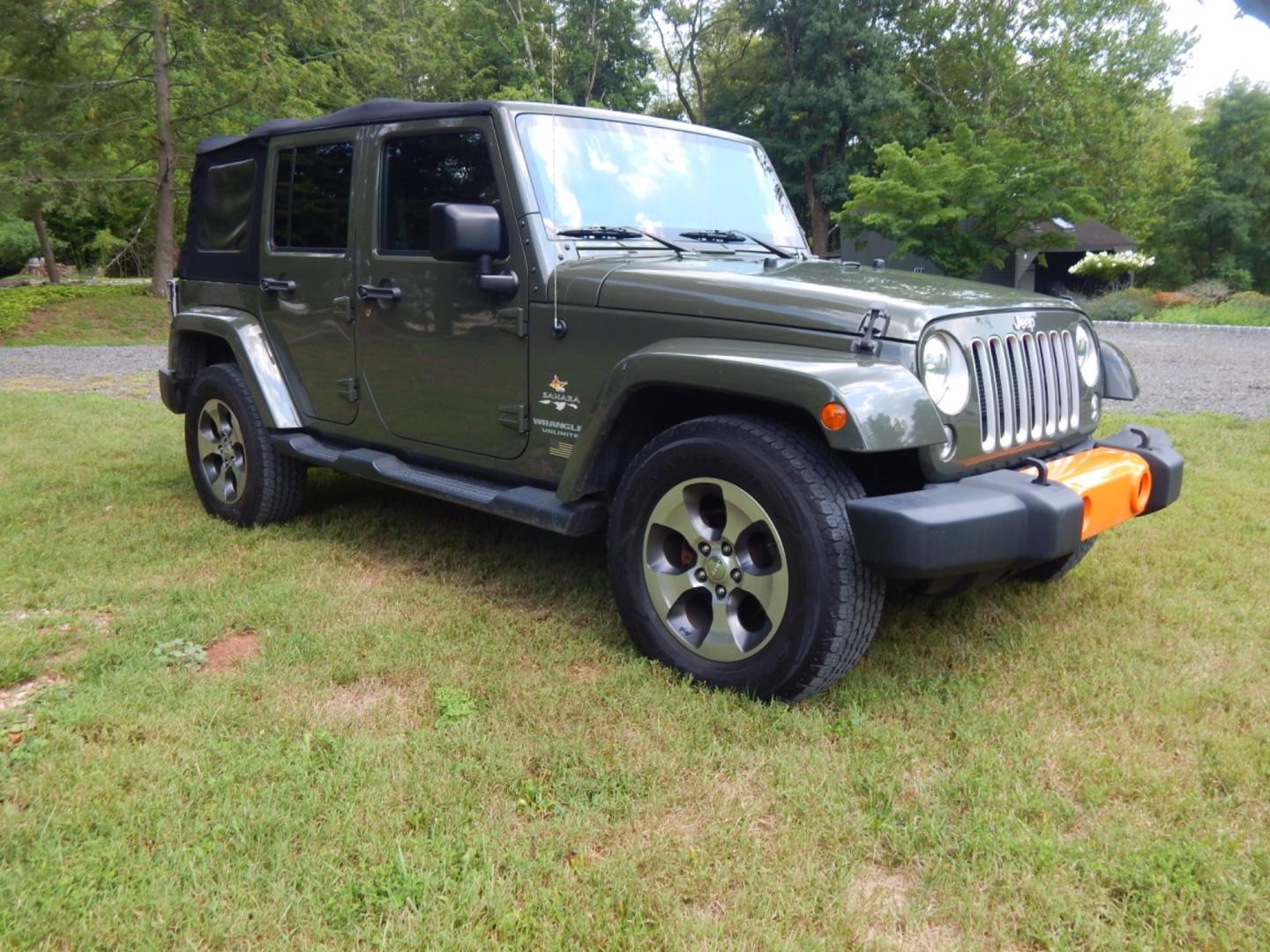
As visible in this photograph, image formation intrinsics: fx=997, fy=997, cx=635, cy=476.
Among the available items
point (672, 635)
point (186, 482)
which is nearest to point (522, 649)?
point (672, 635)

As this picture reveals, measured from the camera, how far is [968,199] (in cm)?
2088

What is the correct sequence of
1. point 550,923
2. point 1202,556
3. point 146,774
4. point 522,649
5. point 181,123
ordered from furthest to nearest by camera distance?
point 181,123 < point 1202,556 < point 522,649 < point 146,774 < point 550,923

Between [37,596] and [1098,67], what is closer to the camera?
[37,596]

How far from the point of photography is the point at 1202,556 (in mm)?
4355

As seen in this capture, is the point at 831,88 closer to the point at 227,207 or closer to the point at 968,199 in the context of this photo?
the point at 968,199

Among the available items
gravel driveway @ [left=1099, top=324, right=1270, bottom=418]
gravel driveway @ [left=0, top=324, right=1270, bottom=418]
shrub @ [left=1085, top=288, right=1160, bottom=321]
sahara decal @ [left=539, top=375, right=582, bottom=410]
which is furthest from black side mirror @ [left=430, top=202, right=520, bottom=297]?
shrub @ [left=1085, top=288, right=1160, bottom=321]

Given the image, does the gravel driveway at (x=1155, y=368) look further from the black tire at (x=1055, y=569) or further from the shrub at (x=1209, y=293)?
the black tire at (x=1055, y=569)

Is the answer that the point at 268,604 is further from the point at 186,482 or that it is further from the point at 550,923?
the point at 186,482

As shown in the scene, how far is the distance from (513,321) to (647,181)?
2.79 ft

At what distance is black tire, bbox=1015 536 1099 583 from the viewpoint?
3.92 meters

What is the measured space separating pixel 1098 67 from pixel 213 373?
3727 centimetres

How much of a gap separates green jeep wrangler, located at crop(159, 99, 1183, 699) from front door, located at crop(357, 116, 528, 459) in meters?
0.01

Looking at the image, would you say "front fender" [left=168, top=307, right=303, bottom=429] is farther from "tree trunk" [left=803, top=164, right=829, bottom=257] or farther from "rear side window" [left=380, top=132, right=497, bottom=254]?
"tree trunk" [left=803, top=164, right=829, bottom=257]

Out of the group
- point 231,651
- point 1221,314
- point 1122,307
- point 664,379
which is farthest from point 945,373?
point 1122,307
